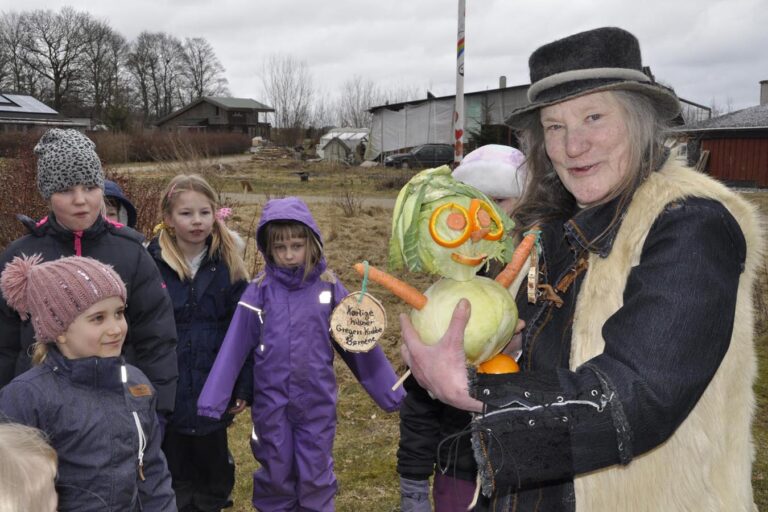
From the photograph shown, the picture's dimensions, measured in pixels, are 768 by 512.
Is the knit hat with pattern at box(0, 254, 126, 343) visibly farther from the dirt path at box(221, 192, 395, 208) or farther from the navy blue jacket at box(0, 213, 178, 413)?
the dirt path at box(221, 192, 395, 208)

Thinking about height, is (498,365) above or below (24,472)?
above

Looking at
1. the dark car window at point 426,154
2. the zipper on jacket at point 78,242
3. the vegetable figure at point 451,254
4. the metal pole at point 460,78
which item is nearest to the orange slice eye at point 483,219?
the vegetable figure at point 451,254

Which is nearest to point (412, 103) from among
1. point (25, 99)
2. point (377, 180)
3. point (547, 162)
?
point (377, 180)

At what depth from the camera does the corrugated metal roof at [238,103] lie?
56.9 meters

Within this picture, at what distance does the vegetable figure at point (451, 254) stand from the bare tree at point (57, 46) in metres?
55.2

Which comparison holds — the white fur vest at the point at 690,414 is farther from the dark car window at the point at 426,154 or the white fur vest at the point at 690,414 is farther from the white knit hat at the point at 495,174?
the dark car window at the point at 426,154

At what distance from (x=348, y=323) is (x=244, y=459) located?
3.32 m

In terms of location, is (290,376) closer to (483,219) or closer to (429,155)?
(483,219)

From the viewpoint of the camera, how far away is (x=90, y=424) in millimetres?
A: 2354

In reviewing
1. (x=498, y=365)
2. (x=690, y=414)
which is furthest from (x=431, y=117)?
(x=690, y=414)

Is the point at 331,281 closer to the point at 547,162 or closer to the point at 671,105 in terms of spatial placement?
the point at 547,162

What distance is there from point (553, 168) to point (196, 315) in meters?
2.49

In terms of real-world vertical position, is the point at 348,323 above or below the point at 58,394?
above

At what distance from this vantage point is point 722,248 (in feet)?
4.67
